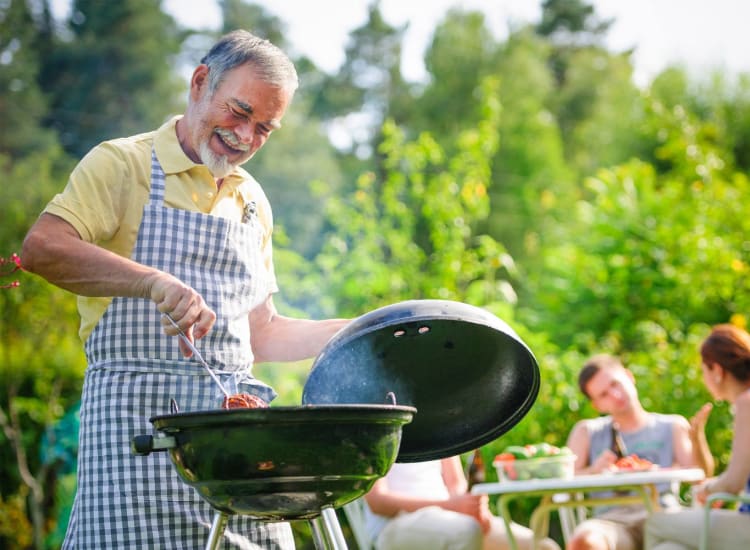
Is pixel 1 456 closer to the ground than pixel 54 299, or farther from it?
closer to the ground

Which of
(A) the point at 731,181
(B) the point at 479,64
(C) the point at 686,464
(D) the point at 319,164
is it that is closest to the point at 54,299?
(C) the point at 686,464

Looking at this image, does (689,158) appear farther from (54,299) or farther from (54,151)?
(54,151)

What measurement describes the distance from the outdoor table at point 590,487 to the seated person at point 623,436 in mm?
155

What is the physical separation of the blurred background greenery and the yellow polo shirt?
0.76 ft

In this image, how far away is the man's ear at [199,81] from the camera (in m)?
2.19

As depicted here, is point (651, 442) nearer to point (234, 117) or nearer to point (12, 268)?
point (234, 117)

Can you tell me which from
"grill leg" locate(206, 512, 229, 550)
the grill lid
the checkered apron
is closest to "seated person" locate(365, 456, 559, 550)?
the grill lid

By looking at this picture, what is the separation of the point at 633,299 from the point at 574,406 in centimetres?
214

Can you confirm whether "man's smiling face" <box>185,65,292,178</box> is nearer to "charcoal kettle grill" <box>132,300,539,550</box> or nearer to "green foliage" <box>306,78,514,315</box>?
"charcoal kettle grill" <box>132,300,539,550</box>

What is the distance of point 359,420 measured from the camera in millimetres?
1629

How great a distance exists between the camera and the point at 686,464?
4750 millimetres

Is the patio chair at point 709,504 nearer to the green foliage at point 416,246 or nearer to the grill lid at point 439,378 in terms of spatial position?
the grill lid at point 439,378

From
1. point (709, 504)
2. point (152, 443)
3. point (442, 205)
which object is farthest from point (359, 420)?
point (442, 205)

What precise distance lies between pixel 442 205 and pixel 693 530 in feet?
12.9
